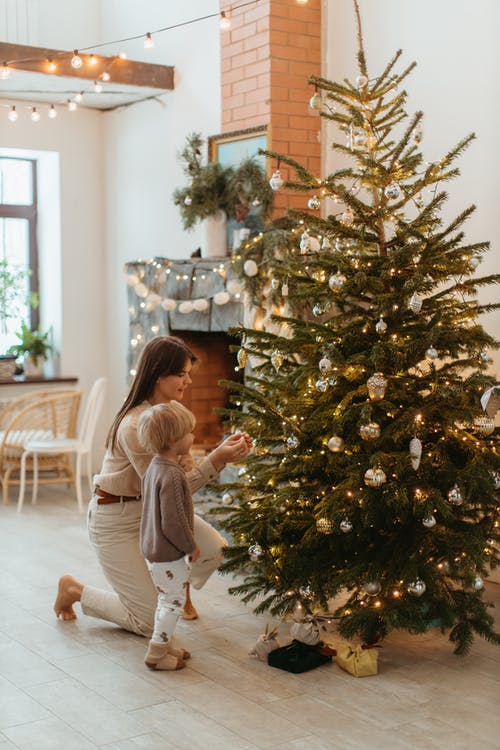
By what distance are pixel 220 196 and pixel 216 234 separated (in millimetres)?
230

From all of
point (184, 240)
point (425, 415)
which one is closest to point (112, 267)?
point (184, 240)

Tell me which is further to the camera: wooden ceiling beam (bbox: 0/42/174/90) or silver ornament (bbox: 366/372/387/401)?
wooden ceiling beam (bbox: 0/42/174/90)

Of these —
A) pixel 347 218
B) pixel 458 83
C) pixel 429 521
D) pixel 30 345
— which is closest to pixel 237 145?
pixel 458 83

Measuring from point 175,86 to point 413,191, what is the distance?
3.54 m

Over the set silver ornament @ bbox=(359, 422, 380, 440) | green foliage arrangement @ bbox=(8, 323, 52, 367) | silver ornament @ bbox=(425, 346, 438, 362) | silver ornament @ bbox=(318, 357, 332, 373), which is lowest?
silver ornament @ bbox=(359, 422, 380, 440)

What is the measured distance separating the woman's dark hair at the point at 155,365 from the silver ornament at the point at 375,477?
868 millimetres

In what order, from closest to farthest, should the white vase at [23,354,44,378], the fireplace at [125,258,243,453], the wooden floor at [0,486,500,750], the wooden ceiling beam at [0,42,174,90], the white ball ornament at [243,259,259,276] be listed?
the wooden floor at [0,486,500,750]
the white ball ornament at [243,259,259,276]
the fireplace at [125,258,243,453]
the wooden ceiling beam at [0,42,174,90]
the white vase at [23,354,44,378]

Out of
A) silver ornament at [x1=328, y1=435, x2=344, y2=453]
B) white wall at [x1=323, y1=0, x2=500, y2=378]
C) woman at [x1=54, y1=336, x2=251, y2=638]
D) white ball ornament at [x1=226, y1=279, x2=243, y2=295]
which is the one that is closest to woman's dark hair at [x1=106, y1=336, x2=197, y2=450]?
woman at [x1=54, y1=336, x2=251, y2=638]

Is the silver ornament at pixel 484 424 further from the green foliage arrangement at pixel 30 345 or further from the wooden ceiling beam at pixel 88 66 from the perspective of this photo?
the green foliage arrangement at pixel 30 345

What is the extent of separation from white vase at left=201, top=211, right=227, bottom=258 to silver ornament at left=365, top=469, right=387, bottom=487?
9.62ft

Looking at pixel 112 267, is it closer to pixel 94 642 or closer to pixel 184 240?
pixel 184 240

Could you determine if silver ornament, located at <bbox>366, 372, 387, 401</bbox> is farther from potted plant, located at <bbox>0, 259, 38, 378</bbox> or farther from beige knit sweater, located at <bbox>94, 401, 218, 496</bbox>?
potted plant, located at <bbox>0, 259, 38, 378</bbox>

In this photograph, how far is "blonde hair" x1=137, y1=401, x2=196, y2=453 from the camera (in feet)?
11.8

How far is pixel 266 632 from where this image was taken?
12.6 feet
